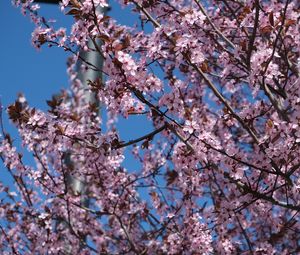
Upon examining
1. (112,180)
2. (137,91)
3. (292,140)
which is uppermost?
(112,180)

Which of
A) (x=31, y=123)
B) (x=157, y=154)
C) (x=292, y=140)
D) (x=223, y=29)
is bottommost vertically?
(x=292, y=140)

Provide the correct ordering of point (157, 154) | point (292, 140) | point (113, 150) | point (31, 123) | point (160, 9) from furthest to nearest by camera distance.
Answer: point (157, 154), point (160, 9), point (31, 123), point (113, 150), point (292, 140)

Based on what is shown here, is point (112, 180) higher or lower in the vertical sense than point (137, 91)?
higher

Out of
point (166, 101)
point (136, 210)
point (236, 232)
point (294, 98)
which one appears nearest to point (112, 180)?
point (136, 210)

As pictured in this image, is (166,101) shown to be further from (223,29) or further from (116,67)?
(223,29)

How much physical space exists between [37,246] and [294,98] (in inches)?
160

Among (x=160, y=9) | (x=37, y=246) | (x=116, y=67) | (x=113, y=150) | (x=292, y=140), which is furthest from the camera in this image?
(x=37, y=246)

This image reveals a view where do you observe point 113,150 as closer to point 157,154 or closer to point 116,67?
point 116,67

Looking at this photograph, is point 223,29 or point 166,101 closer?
point 166,101

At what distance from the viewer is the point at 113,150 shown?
364cm

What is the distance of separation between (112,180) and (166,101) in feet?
9.38

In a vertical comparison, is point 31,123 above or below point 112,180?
below

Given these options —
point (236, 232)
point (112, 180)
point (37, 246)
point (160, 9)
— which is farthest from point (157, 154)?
point (160, 9)

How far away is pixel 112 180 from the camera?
604cm
